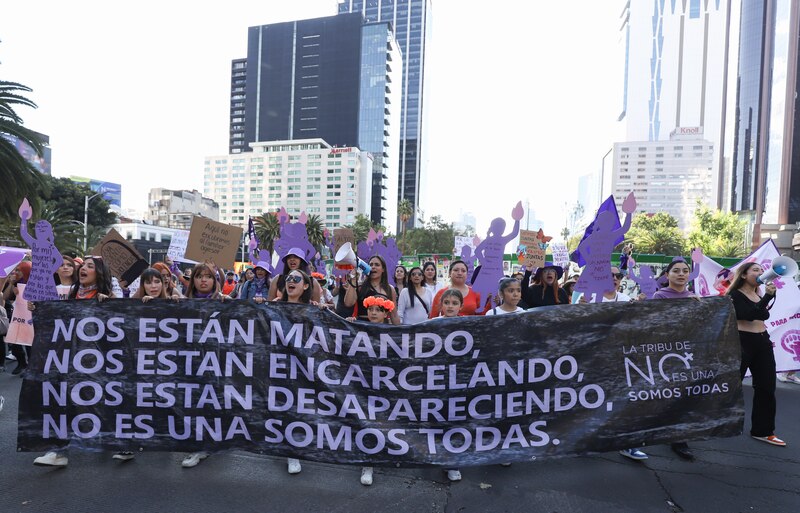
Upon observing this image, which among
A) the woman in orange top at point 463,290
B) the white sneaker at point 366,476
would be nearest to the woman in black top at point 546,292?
the woman in orange top at point 463,290

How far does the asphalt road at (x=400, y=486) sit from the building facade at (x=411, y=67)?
170739 mm

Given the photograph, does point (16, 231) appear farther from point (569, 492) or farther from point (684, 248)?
point (684, 248)

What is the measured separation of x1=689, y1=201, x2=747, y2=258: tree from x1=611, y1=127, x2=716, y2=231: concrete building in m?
101

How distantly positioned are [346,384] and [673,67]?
211488 mm

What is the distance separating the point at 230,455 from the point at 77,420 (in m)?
1.10

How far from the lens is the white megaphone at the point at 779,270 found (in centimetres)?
404

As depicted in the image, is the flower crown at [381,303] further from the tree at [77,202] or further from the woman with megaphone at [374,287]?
the tree at [77,202]

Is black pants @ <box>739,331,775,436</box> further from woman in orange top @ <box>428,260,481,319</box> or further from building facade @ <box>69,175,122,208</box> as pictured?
building facade @ <box>69,175,122,208</box>

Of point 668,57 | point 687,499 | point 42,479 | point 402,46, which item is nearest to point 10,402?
point 42,479

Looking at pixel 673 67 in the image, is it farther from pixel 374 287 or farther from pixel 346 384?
pixel 346 384

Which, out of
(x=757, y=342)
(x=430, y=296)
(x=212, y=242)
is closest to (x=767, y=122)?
(x=757, y=342)

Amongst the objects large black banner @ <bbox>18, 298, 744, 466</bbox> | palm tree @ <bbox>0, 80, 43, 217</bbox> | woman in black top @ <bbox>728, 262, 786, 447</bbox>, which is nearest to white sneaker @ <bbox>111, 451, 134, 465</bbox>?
large black banner @ <bbox>18, 298, 744, 466</bbox>

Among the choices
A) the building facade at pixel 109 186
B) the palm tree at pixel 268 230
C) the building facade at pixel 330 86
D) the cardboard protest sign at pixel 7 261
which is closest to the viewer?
the cardboard protest sign at pixel 7 261

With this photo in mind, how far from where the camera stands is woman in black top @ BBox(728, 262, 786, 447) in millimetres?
4086
